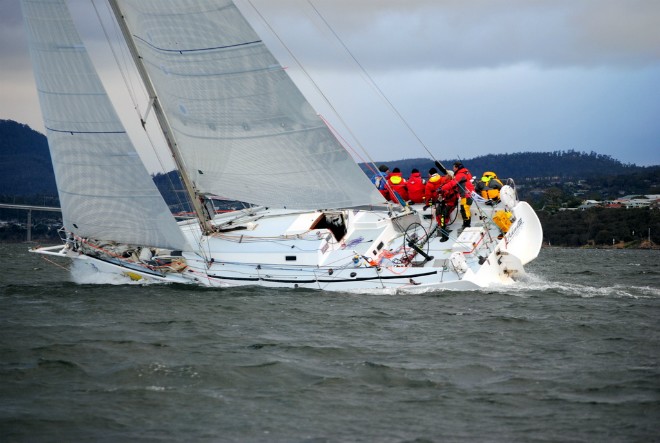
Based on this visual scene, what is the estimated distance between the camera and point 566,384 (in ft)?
29.2

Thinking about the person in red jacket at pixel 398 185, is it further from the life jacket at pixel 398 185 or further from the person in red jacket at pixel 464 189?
the person in red jacket at pixel 464 189

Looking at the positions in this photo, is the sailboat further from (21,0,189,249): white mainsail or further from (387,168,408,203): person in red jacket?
(387,168,408,203): person in red jacket

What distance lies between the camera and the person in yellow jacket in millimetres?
16734

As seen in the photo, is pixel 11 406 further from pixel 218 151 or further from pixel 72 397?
pixel 218 151

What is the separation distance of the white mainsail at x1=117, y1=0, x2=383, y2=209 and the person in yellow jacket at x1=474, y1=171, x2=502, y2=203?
261 cm

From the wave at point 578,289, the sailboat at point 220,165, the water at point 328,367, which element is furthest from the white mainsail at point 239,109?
the wave at point 578,289

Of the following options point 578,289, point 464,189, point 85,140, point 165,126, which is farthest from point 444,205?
point 85,140

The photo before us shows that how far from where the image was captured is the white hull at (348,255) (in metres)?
14.5

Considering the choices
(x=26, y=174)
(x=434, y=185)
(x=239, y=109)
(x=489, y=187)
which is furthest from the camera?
(x=26, y=174)

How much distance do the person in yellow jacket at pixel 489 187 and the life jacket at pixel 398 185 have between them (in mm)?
1299

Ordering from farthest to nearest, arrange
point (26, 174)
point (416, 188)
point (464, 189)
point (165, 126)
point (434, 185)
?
point (26, 174) → point (416, 188) → point (434, 185) → point (464, 189) → point (165, 126)

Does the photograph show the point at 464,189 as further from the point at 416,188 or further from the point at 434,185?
the point at 416,188

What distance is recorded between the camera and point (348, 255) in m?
15.1

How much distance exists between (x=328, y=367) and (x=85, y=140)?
7.41 m
